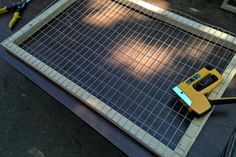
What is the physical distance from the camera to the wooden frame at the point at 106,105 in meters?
1.32

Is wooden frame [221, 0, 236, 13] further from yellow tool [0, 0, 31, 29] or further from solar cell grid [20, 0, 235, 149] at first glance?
yellow tool [0, 0, 31, 29]

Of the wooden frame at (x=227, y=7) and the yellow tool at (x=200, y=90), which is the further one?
the wooden frame at (x=227, y=7)

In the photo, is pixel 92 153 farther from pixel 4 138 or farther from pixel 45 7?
pixel 45 7

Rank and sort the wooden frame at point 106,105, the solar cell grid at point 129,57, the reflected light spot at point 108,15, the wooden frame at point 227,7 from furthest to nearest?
1. the wooden frame at point 227,7
2. the reflected light spot at point 108,15
3. the solar cell grid at point 129,57
4. the wooden frame at point 106,105

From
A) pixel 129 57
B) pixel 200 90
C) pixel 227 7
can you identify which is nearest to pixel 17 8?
pixel 129 57

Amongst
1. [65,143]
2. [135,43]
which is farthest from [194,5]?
[65,143]

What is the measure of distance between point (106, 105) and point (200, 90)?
48 centimetres

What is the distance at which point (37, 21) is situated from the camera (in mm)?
1815

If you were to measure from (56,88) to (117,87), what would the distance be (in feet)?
1.11

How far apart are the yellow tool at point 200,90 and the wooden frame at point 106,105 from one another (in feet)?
0.14

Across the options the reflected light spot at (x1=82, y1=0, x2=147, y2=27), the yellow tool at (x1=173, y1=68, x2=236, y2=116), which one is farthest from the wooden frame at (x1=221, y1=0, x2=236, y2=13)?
the yellow tool at (x1=173, y1=68, x2=236, y2=116)

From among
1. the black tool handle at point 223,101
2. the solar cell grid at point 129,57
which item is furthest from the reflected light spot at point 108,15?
the black tool handle at point 223,101

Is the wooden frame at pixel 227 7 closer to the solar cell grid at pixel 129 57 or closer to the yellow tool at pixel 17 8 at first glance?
the solar cell grid at pixel 129 57

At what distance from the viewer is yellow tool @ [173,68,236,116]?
1.36 m
